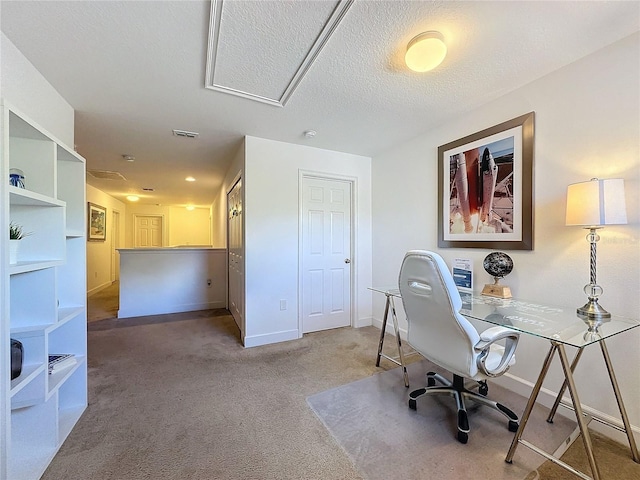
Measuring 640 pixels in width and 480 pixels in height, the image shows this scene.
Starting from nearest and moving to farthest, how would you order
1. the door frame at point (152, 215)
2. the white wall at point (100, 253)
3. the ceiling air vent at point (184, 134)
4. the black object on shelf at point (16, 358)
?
the black object on shelf at point (16, 358)
the ceiling air vent at point (184, 134)
the white wall at point (100, 253)
the door frame at point (152, 215)

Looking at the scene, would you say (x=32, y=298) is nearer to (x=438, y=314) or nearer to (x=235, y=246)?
(x=438, y=314)

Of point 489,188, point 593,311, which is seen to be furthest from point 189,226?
point 593,311

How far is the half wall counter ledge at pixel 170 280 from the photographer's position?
4.14 metres

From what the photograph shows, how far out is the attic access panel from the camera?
4.25 feet

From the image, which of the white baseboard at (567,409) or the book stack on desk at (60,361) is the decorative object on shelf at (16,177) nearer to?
the book stack on desk at (60,361)

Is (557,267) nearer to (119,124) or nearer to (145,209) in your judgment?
(119,124)

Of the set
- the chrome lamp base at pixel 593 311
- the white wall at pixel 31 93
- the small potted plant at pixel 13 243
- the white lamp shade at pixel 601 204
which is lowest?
the chrome lamp base at pixel 593 311

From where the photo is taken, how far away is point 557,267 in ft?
5.86

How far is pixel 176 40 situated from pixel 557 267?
2756 mm

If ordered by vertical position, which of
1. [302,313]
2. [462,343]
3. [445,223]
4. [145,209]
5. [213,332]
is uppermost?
[145,209]

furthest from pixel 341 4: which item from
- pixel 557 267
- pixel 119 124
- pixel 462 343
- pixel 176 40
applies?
pixel 119 124

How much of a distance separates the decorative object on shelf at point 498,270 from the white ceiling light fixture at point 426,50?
56.6 inches

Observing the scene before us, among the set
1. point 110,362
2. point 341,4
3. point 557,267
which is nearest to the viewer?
point 341,4

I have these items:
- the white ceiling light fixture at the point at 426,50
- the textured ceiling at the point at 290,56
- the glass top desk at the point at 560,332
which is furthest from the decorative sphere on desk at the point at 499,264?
→ the white ceiling light fixture at the point at 426,50
